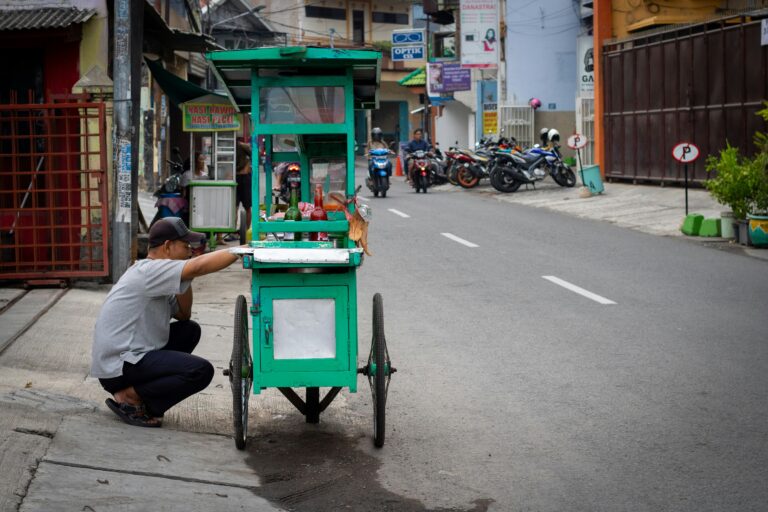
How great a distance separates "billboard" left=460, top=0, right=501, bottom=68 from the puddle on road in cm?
3375

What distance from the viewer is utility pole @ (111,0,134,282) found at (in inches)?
490

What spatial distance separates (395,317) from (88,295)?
3473mm

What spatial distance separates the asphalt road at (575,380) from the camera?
572cm

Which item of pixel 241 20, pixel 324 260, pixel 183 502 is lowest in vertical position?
pixel 183 502

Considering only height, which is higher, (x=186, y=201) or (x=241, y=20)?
(x=241, y=20)

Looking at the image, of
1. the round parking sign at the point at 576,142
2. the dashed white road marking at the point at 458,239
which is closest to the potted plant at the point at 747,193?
the dashed white road marking at the point at 458,239

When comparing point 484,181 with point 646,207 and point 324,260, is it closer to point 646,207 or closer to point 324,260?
point 646,207

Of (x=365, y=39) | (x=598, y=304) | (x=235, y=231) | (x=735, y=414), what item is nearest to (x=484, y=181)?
(x=235, y=231)

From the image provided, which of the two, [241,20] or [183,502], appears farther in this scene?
[241,20]

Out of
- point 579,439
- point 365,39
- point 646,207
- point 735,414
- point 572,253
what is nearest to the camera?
point 579,439

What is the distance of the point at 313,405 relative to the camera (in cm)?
702

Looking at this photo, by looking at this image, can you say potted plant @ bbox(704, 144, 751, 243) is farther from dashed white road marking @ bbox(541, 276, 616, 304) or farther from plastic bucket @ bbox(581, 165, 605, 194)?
plastic bucket @ bbox(581, 165, 605, 194)

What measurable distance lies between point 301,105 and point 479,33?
33.7 metres

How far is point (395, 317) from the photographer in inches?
434
